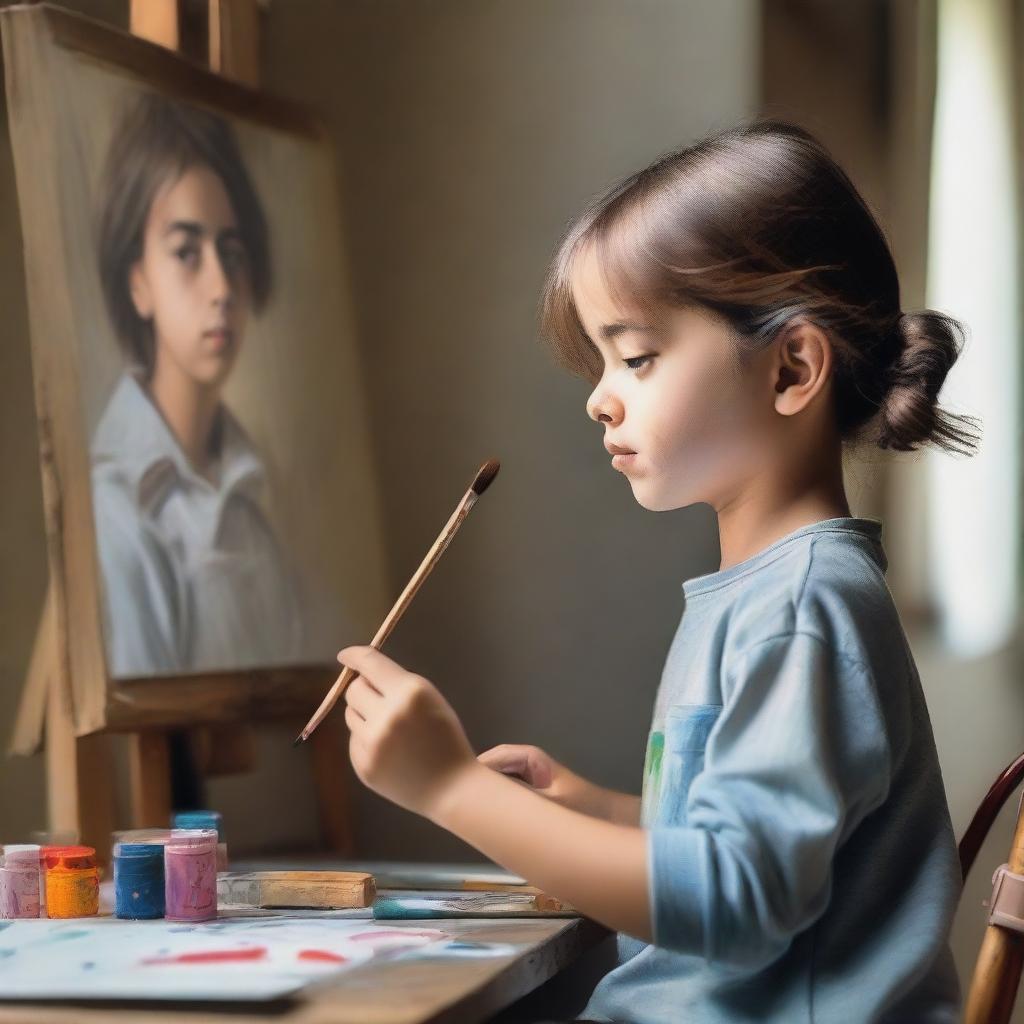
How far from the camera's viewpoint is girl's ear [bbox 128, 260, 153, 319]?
155 centimetres

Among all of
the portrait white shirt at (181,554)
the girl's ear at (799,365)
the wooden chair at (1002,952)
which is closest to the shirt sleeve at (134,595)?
the portrait white shirt at (181,554)

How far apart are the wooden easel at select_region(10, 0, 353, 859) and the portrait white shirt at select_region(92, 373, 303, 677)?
0.23 feet

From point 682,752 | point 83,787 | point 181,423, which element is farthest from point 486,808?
point 181,423

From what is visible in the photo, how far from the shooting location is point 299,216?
1.82 m

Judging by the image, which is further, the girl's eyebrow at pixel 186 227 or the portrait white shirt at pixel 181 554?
the girl's eyebrow at pixel 186 227

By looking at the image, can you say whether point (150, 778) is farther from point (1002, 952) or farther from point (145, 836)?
point (1002, 952)

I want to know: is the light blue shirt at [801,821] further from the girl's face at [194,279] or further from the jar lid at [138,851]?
the girl's face at [194,279]

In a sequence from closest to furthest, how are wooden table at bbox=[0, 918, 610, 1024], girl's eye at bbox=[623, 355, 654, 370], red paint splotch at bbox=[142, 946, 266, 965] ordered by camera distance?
wooden table at bbox=[0, 918, 610, 1024] < red paint splotch at bbox=[142, 946, 266, 965] < girl's eye at bbox=[623, 355, 654, 370]

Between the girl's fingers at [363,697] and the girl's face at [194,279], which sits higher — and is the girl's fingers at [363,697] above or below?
below

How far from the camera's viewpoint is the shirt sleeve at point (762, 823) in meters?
0.85

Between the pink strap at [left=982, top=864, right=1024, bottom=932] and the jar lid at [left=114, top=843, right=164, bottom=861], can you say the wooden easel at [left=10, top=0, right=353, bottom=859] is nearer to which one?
the jar lid at [left=114, top=843, right=164, bottom=861]

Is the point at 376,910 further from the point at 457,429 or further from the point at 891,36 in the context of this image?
the point at 891,36

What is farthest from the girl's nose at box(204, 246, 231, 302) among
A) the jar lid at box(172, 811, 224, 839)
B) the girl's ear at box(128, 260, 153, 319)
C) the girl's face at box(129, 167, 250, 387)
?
the jar lid at box(172, 811, 224, 839)

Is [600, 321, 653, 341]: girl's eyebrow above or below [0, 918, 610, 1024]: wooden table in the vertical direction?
above
